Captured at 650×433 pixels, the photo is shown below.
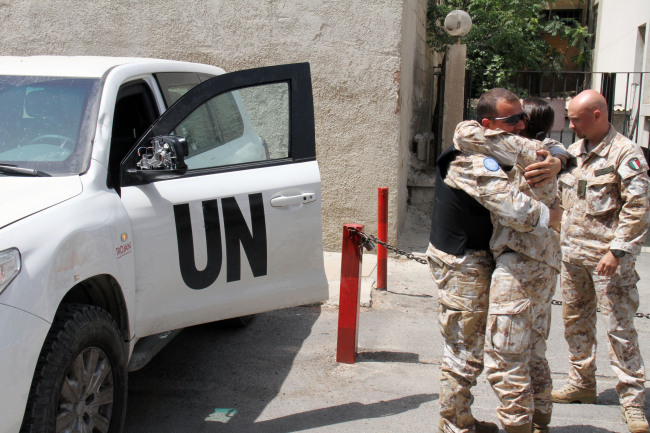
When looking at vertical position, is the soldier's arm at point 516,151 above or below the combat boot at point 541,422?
above

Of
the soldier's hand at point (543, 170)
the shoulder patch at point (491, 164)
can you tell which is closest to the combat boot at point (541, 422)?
the soldier's hand at point (543, 170)

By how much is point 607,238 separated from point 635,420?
0.99 metres

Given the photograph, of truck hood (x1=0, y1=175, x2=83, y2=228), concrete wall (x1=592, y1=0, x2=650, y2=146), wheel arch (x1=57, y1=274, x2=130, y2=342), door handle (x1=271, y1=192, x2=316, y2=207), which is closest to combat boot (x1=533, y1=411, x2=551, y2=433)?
door handle (x1=271, y1=192, x2=316, y2=207)

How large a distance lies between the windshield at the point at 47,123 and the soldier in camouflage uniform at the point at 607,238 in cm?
267

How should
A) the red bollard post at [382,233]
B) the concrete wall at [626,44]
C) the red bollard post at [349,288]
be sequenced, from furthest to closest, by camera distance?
the concrete wall at [626,44]
the red bollard post at [382,233]
the red bollard post at [349,288]

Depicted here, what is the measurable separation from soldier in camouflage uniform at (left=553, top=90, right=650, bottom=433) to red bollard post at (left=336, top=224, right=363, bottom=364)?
1307 mm

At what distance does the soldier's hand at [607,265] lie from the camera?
354 cm

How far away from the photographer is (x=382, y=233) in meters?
6.05

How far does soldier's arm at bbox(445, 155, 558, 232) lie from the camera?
2.95m

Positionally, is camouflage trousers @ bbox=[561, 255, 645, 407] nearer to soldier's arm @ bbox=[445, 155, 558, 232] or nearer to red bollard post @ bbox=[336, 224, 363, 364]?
soldier's arm @ bbox=[445, 155, 558, 232]

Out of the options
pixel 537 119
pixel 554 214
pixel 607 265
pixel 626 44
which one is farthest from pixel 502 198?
pixel 626 44

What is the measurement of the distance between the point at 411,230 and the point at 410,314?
2836 mm

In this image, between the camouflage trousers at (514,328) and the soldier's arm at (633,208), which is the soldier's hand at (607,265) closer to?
the soldier's arm at (633,208)

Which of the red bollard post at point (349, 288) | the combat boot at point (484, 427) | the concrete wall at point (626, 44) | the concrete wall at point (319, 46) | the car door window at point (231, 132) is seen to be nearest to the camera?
the combat boot at point (484, 427)
